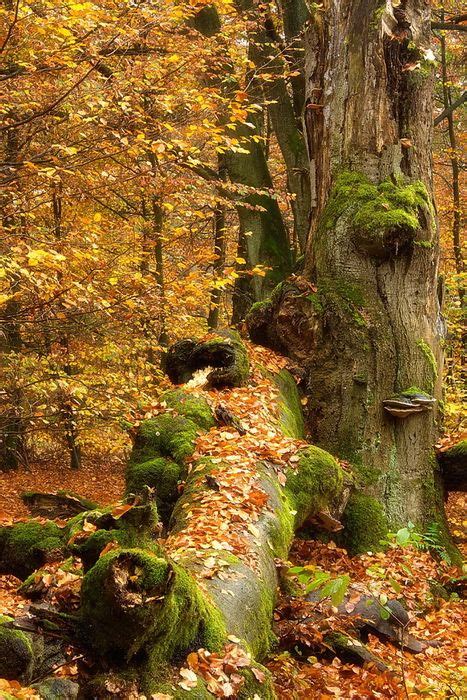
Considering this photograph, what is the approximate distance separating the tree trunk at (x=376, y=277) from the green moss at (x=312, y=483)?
104cm

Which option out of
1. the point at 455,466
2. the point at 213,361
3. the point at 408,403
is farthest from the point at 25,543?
the point at 455,466

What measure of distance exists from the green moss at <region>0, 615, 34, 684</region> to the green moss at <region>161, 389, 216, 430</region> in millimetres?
2754

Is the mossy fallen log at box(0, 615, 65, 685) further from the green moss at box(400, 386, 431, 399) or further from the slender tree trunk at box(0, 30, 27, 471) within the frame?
the green moss at box(400, 386, 431, 399)

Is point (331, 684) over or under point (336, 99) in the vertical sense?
under

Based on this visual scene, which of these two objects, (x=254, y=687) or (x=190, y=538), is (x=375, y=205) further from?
(x=254, y=687)

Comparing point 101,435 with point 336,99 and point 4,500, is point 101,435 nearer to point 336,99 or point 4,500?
point 4,500

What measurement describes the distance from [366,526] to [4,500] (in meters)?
7.34

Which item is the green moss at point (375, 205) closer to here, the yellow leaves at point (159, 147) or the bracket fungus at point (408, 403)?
the bracket fungus at point (408, 403)

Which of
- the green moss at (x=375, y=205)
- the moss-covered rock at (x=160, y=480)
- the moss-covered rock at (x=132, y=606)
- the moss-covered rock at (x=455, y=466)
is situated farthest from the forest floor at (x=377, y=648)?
the green moss at (x=375, y=205)

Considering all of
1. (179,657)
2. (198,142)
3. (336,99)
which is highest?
(198,142)

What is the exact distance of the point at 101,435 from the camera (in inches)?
611

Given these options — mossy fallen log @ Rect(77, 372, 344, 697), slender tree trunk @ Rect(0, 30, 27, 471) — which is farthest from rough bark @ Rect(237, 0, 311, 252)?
mossy fallen log @ Rect(77, 372, 344, 697)

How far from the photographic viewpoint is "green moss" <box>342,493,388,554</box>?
19.1 feet

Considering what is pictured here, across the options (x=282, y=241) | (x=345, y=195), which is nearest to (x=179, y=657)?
(x=345, y=195)
